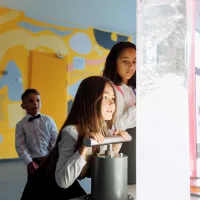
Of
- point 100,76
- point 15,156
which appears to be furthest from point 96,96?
point 15,156

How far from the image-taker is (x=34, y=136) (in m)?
0.90

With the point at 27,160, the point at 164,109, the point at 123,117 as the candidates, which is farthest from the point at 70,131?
the point at 164,109

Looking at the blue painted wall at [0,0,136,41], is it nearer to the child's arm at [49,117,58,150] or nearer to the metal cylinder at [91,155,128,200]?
the child's arm at [49,117,58,150]

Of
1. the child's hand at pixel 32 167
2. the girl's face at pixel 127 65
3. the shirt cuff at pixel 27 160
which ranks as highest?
the girl's face at pixel 127 65

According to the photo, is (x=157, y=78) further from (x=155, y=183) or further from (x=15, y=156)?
(x=15, y=156)

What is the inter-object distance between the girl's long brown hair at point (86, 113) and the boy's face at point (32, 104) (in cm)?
26

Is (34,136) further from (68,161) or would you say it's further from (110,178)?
(110,178)

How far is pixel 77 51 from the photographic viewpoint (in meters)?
1.29

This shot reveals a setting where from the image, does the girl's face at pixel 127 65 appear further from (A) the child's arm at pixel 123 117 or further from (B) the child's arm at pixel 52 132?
(B) the child's arm at pixel 52 132

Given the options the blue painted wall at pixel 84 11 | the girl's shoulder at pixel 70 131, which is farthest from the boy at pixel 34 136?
the blue painted wall at pixel 84 11

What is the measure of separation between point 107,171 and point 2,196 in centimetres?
64

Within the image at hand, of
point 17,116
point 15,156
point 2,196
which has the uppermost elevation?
point 17,116

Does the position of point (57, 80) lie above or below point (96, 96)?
above

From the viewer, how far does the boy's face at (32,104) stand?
0.98 meters
